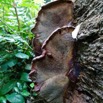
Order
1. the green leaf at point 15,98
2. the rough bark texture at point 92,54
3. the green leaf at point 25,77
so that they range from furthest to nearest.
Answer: the green leaf at point 25,77 → the green leaf at point 15,98 → the rough bark texture at point 92,54

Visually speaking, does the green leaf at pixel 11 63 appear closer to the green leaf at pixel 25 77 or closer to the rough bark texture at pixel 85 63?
the green leaf at pixel 25 77

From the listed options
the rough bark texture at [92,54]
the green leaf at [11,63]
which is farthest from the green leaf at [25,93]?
the rough bark texture at [92,54]

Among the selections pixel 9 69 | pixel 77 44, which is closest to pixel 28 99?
pixel 9 69

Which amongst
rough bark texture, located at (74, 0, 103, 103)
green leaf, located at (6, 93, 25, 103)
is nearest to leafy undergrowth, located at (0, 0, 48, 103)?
green leaf, located at (6, 93, 25, 103)

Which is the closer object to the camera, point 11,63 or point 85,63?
point 85,63

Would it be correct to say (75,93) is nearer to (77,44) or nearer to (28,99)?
(77,44)

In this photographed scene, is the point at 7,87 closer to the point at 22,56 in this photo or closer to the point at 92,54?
the point at 22,56

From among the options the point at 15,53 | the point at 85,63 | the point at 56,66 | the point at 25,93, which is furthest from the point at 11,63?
the point at 85,63
